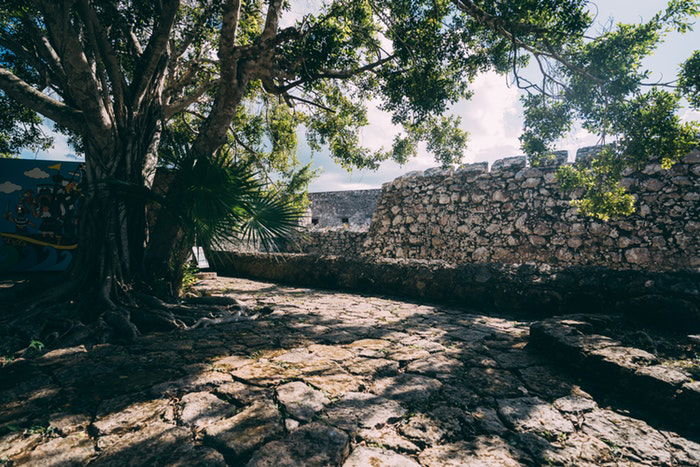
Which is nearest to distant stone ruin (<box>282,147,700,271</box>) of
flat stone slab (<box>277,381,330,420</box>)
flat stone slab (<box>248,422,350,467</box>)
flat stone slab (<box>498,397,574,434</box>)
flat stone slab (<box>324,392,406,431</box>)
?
flat stone slab (<box>277,381,330,420</box>)

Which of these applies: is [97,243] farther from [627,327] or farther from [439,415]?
[627,327]

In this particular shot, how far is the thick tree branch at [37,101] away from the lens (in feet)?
12.2

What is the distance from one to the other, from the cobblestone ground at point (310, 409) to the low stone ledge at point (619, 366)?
0.15m

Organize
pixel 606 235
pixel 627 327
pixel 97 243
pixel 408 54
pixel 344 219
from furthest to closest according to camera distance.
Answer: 1. pixel 344 219
2. pixel 606 235
3. pixel 408 54
4. pixel 97 243
5. pixel 627 327

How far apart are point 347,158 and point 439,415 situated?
7.84 metres

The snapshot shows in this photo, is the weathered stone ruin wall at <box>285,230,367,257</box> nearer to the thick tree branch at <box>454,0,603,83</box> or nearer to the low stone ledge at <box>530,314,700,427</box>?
the thick tree branch at <box>454,0,603,83</box>

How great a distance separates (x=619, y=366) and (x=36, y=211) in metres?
9.84

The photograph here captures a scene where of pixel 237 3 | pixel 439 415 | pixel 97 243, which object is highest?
pixel 237 3

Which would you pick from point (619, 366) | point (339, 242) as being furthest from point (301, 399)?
point (339, 242)

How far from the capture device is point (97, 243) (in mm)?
3762

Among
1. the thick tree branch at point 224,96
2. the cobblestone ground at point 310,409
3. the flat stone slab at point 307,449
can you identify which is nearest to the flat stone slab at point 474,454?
the cobblestone ground at point 310,409

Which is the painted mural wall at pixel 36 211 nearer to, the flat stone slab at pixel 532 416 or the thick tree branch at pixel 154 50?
the thick tree branch at pixel 154 50

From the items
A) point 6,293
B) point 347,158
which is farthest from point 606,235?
point 6,293

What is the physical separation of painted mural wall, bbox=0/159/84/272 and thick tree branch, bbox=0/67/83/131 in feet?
11.4
